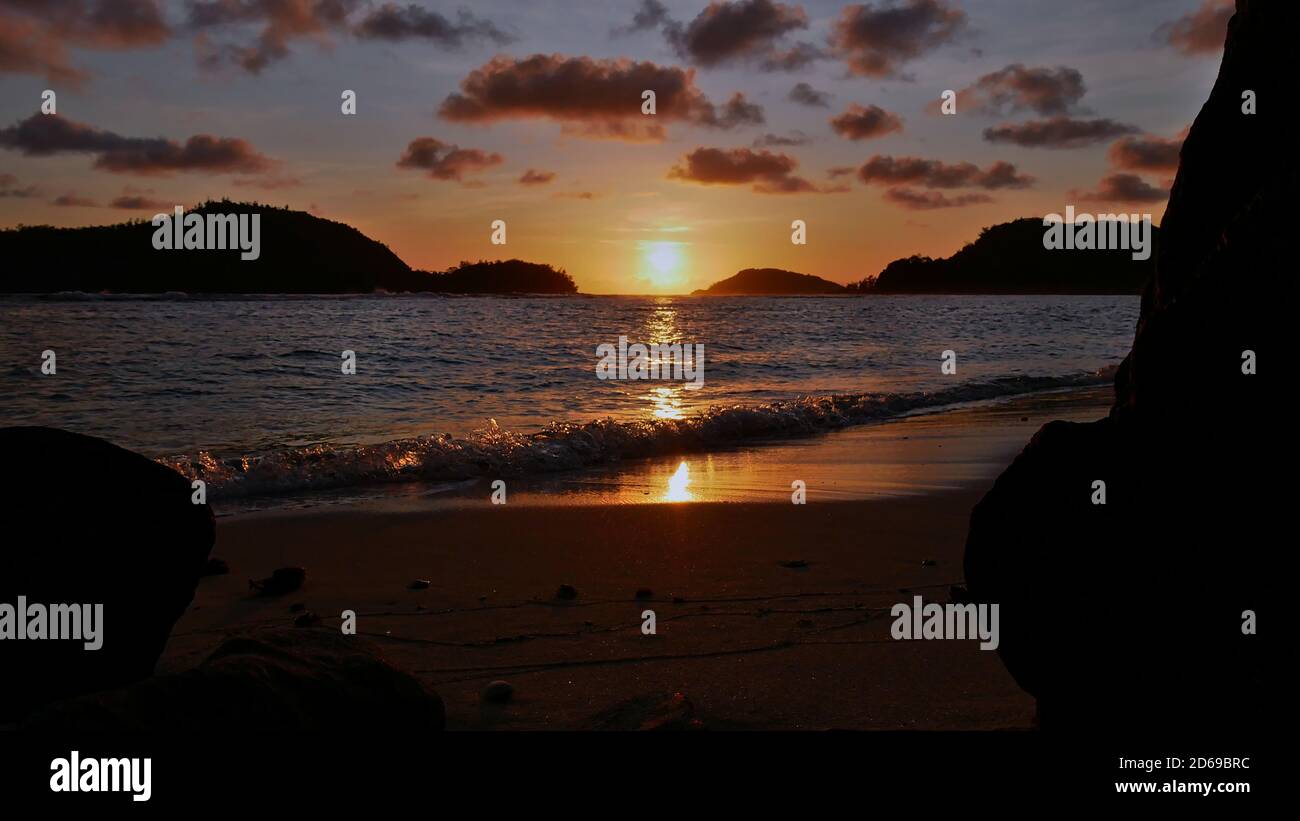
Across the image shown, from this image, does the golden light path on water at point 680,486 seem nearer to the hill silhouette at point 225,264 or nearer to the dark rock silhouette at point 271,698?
the dark rock silhouette at point 271,698

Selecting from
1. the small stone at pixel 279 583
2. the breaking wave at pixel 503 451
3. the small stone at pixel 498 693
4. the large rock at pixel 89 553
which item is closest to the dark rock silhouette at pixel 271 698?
the small stone at pixel 498 693

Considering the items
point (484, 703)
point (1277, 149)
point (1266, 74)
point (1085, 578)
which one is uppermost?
point (1266, 74)

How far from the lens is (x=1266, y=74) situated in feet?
9.71

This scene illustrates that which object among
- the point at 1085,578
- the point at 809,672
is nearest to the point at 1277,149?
the point at 1085,578

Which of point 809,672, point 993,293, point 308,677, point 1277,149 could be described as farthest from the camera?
point 993,293

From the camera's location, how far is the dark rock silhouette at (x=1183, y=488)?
8.56ft

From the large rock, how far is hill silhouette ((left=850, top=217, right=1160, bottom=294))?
494 feet

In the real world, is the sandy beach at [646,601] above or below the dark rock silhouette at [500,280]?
below

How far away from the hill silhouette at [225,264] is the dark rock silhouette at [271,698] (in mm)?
63561

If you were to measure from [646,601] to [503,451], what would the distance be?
6.17 metres

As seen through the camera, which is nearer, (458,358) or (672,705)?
(672,705)

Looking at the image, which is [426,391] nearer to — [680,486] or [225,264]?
[680,486]
